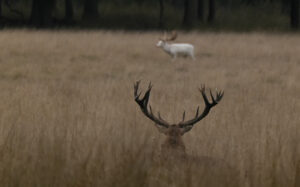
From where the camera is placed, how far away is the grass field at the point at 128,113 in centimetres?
417

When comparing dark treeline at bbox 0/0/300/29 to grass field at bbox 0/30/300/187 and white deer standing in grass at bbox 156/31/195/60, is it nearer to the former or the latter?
grass field at bbox 0/30/300/187

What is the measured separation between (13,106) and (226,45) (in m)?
11.8

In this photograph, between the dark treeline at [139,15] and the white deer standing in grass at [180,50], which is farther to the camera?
the dark treeline at [139,15]

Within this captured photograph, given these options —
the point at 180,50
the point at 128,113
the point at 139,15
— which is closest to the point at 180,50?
the point at 180,50

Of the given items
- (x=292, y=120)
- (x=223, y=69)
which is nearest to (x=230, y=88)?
(x=223, y=69)

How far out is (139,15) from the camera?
3497cm

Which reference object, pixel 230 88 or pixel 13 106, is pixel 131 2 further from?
pixel 13 106

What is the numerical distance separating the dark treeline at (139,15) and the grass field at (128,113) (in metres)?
11.5

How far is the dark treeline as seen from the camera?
2845 cm

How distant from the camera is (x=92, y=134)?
17.4 feet

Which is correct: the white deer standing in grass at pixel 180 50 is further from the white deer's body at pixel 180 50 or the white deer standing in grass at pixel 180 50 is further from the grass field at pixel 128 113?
the grass field at pixel 128 113

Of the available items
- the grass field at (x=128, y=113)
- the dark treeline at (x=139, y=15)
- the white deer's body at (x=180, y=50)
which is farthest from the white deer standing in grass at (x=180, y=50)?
the dark treeline at (x=139, y=15)

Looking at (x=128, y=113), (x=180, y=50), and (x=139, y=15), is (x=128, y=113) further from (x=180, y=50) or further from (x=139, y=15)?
(x=139, y=15)

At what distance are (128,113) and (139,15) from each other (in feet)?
93.3
